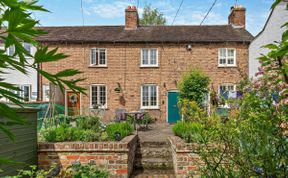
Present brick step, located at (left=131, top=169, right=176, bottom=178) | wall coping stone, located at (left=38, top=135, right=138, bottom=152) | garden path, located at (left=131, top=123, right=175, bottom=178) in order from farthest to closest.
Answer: garden path, located at (left=131, top=123, right=175, bottom=178) → brick step, located at (left=131, top=169, right=176, bottom=178) → wall coping stone, located at (left=38, top=135, right=138, bottom=152)

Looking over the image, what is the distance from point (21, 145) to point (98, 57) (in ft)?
53.4

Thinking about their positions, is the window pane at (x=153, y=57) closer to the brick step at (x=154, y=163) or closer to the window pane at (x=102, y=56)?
the window pane at (x=102, y=56)

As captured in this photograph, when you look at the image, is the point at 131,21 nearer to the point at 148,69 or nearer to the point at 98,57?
the point at 98,57

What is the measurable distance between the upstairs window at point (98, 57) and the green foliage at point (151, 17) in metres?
18.9

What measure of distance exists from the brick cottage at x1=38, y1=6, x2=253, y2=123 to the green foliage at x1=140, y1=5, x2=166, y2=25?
1822cm

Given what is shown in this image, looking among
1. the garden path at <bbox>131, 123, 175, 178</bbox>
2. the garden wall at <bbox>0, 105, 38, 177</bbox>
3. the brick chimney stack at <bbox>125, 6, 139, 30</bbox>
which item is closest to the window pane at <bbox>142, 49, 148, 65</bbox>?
the brick chimney stack at <bbox>125, 6, 139, 30</bbox>

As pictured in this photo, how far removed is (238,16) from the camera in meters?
22.7

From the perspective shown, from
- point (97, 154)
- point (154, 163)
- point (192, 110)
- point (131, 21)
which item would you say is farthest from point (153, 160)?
point (131, 21)

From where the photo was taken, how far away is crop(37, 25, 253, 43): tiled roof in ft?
69.7

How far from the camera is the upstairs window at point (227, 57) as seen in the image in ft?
69.3

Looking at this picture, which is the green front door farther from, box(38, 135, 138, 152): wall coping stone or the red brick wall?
box(38, 135, 138, 152): wall coping stone

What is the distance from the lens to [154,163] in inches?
307

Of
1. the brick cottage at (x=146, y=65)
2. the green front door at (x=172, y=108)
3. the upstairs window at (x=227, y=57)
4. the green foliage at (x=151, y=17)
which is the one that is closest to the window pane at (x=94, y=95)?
the brick cottage at (x=146, y=65)

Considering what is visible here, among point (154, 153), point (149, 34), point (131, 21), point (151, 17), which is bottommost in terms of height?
point (154, 153)
